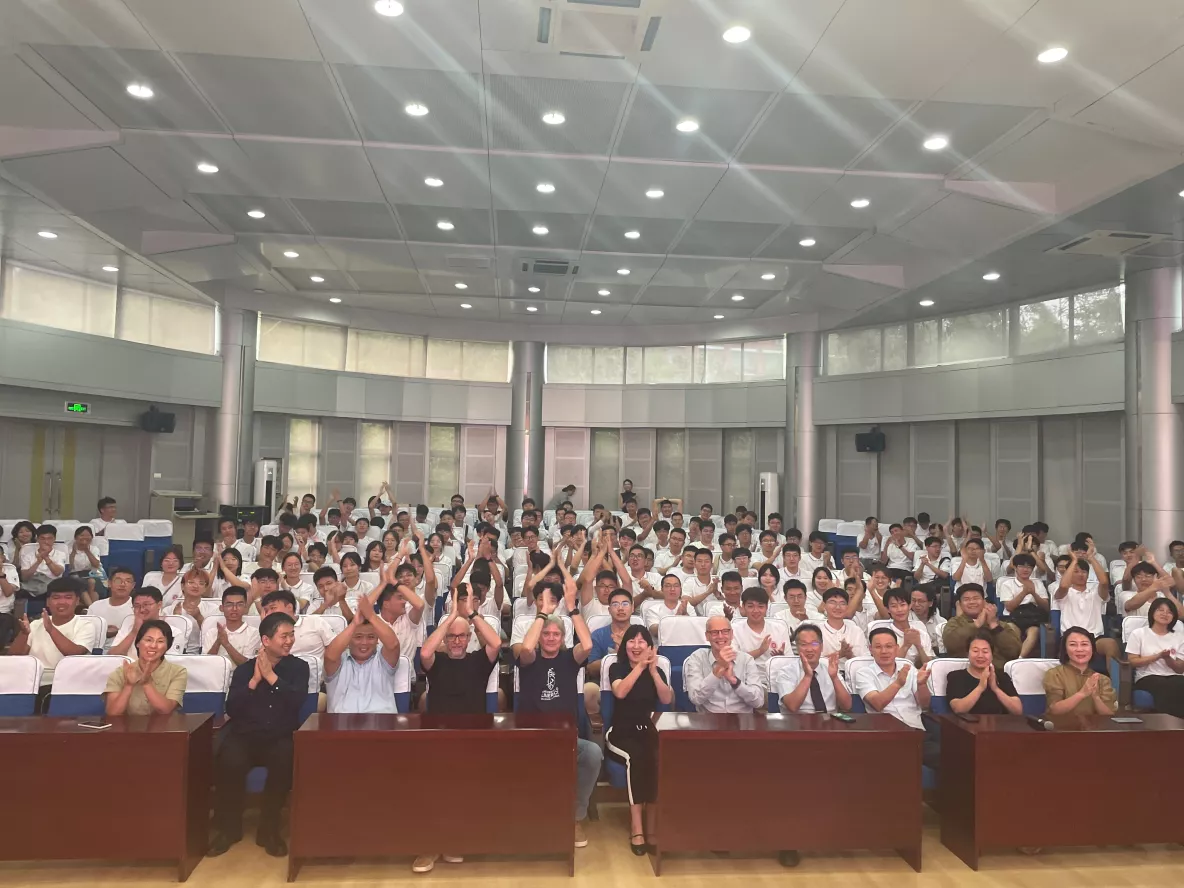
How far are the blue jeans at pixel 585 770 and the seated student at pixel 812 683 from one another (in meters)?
1.21

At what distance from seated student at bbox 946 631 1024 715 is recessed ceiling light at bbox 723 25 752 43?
4373 millimetres

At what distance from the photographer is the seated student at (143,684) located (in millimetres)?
4348

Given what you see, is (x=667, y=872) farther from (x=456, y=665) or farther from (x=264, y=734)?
(x=264, y=734)

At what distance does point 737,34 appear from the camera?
19.0ft

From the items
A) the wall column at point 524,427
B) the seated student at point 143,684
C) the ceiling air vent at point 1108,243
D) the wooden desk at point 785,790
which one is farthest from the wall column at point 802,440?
the seated student at point 143,684

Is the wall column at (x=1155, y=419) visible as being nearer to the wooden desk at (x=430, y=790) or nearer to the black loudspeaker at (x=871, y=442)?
the black loudspeaker at (x=871, y=442)

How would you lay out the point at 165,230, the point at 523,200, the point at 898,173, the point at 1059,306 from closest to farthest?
the point at 898,173 < the point at 523,200 < the point at 165,230 < the point at 1059,306

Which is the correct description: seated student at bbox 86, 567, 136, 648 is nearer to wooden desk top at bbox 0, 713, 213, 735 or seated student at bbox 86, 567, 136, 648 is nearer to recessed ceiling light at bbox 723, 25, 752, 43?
wooden desk top at bbox 0, 713, 213, 735

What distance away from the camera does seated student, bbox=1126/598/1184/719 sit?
5781mm

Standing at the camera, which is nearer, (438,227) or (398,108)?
(398,108)

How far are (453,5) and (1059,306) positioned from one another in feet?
37.4

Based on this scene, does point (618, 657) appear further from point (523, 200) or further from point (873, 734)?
point (523, 200)

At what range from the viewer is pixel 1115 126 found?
269 inches

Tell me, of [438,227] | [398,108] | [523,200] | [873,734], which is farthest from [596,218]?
[873,734]
